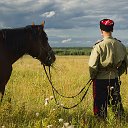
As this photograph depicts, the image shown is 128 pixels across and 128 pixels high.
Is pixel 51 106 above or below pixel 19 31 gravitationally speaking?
below

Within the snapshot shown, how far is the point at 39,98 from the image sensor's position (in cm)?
945

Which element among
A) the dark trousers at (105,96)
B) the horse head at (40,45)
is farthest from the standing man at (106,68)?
the horse head at (40,45)

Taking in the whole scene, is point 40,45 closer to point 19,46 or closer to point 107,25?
point 19,46

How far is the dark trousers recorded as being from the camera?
22.2 ft

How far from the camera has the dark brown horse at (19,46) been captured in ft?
23.4

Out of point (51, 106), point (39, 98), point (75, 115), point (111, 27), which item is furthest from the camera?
point (39, 98)

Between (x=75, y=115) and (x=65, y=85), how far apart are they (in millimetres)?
4413

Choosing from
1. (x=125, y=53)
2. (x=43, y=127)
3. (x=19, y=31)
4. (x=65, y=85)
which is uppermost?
(x=19, y=31)

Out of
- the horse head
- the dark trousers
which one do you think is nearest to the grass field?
the dark trousers

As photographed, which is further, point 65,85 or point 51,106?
point 65,85

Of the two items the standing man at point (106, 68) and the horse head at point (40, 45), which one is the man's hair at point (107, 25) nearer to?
the standing man at point (106, 68)

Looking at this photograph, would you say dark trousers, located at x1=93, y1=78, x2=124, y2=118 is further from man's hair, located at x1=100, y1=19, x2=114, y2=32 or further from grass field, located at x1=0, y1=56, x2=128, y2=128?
man's hair, located at x1=100, y1=19, x2=114, y2=32

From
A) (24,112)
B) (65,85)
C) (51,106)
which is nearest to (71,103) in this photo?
(51,106)

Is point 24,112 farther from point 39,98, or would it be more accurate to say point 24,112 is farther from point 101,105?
point 39,98
